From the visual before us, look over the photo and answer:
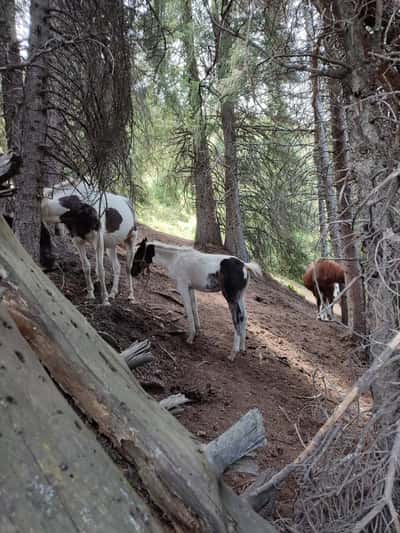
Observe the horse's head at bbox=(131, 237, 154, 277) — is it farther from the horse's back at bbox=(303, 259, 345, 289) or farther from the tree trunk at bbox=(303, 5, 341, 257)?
the horse's back at bbox=(303, 259, 345, 289)

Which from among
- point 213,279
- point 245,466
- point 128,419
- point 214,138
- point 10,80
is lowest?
point 245,466

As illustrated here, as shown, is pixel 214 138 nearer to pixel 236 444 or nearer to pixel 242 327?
pixel 242 327

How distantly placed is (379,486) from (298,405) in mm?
3490

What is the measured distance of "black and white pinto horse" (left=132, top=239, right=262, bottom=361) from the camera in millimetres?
7809

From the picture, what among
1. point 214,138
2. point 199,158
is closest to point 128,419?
point 199,158

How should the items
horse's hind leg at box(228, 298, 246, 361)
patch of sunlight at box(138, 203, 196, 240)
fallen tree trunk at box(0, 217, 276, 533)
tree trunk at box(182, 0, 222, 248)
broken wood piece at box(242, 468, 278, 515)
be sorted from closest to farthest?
fallen tree trunk at box(0, 217, 276, 533) → broken wood piece at box(242, 468, 278, 515) → horse's hind leg at box(228, 298, 246, 361) → tree trunk at box(182, 0, 222, 248) → patch of sunlight at box(138, 203, 196, 240)

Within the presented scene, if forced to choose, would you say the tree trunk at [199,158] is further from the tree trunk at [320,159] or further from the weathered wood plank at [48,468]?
the weathered wood plank at [48,468]

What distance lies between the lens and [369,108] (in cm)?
454

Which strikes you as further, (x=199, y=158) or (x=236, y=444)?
(x=199, y=158)

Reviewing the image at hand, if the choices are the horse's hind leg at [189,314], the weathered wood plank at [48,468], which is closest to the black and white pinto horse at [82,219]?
the horse's hind leg at [189,314]

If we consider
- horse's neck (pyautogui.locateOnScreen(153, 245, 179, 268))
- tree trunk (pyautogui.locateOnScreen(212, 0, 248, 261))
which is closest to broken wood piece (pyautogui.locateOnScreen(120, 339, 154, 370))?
horse's neck (pyautogui.locateOnScreen(153, 245, 179, 268))

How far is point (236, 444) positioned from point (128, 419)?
27.2 inches

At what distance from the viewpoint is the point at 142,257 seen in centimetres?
834

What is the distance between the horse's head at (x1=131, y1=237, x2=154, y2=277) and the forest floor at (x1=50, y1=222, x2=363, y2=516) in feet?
0.93
